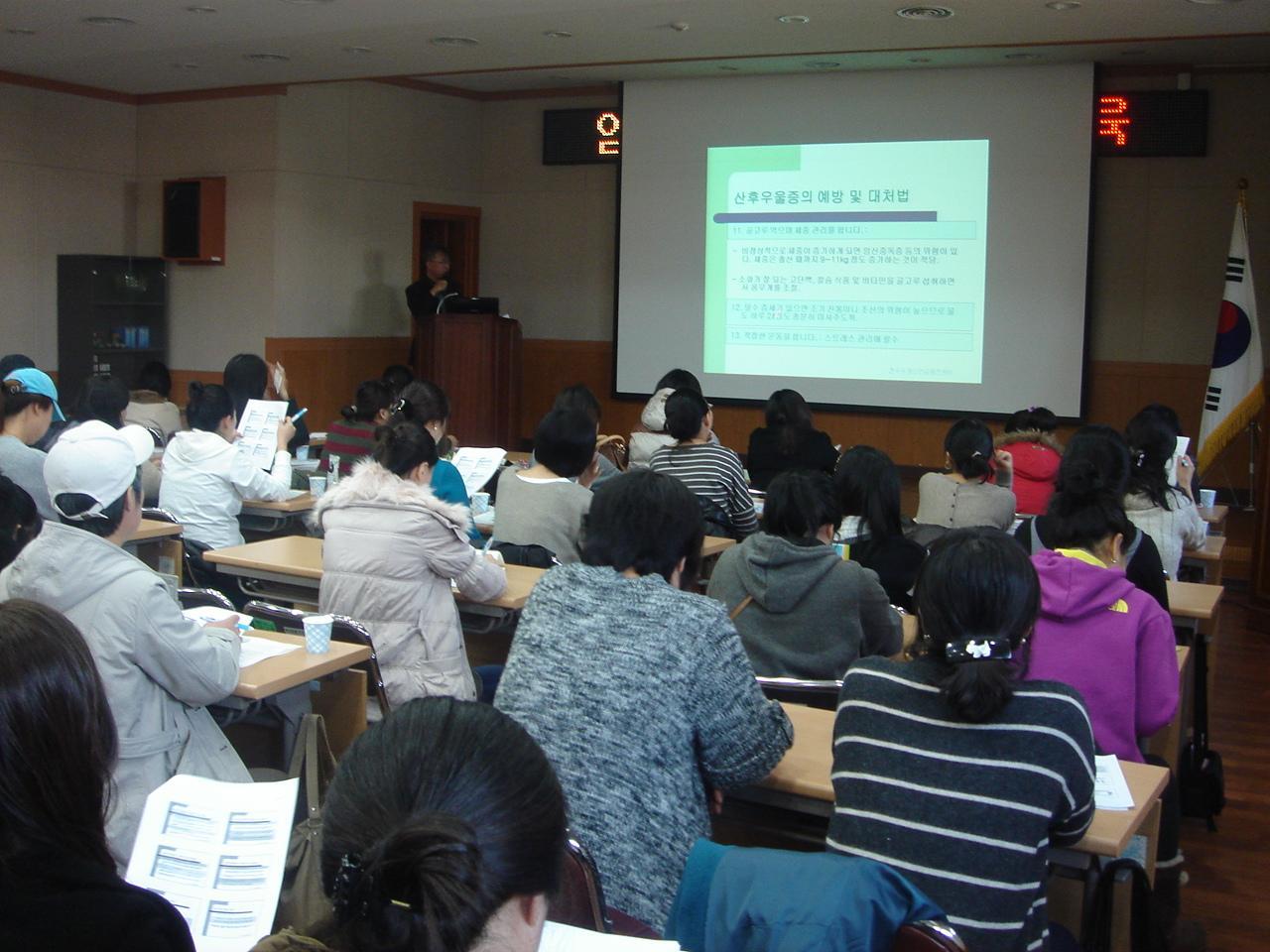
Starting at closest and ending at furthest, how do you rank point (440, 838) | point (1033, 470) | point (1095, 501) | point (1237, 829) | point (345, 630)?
point (440, 838), point (1095, 501), point (345, 630), point (1237, 829), point (1033, 470)

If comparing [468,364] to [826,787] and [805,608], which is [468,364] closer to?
[805,608]

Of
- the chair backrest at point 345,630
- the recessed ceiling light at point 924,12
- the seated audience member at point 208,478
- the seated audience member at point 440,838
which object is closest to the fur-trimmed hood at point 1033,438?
the recessed ceiling light at point 924,12

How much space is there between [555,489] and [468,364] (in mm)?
5276

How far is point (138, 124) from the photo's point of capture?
1012 centimetres

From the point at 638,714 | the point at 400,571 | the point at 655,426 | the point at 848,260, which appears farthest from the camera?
the point at 848,260

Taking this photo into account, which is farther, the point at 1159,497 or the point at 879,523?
the point at 1159,497

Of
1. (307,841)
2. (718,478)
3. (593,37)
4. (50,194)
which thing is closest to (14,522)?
(307,841)

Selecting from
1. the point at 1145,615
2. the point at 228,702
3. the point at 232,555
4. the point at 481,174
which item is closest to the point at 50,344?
the point at 481,174

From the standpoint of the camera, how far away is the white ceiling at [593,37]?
6.62 m

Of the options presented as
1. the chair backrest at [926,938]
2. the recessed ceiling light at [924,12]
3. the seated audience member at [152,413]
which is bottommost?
the chair backrest at [926,938]

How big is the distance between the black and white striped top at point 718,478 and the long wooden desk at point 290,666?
220cm

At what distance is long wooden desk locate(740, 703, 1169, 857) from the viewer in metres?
2.21

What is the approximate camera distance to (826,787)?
2451mm

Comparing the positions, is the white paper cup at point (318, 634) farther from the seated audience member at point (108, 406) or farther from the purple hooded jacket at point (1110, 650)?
the seated audience member at point (108, 406)
